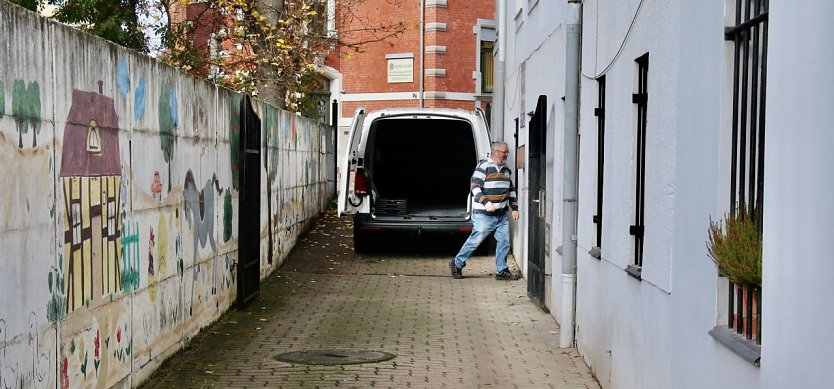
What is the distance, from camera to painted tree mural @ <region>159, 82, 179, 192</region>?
9.47m

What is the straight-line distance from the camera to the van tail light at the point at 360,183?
61.9ft

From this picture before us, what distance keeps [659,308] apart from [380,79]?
38.0 meters

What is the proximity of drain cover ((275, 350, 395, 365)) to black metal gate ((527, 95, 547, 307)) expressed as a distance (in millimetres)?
3429

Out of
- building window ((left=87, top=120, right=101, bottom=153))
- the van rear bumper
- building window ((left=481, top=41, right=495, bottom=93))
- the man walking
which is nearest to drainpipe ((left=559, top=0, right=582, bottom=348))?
building window ((left=87, top=120, right=101, bottom=153))

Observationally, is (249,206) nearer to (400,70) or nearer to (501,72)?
(501,72)

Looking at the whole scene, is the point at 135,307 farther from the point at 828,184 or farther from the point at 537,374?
the point at 828,184

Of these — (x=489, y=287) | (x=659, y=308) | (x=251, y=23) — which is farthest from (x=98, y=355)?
(x=251, y=23)

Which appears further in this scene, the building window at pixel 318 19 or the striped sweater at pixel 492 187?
the building window at pixel 318 19

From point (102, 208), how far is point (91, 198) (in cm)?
28

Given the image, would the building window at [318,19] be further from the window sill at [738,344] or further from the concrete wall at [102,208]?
the window sill at [738,344]

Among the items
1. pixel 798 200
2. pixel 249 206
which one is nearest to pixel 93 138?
pixel 798 200

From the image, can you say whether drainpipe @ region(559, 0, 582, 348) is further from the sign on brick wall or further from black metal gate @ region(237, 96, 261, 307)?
the sign on brick wall

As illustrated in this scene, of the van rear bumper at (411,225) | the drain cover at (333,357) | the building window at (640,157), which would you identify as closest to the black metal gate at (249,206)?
the drain cover at (333,357)

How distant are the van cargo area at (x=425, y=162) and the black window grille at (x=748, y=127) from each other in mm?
15605
